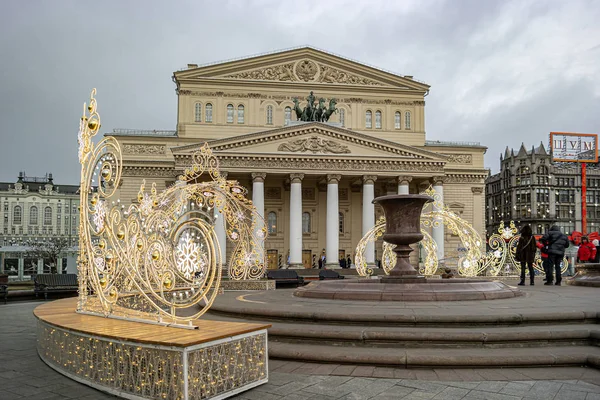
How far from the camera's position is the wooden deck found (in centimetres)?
554

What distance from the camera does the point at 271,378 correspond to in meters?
6.75

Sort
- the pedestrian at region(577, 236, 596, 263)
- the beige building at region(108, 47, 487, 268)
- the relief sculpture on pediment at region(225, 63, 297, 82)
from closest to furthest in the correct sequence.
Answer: the pedestrian at region(577, 236, 596, 263), the beige building at region(108, 47, 487, 268), the relief sculpture on pediment at region(225, 63, 297, 82)

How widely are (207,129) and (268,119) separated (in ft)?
19.6

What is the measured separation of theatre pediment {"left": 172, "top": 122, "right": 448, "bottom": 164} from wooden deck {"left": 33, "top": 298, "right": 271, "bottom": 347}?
33.6m

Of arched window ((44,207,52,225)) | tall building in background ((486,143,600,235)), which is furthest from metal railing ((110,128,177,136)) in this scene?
tall building in background ((486,143,600,235))

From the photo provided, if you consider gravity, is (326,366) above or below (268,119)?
below

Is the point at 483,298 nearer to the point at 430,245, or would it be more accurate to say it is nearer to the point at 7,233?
the point at 430,245

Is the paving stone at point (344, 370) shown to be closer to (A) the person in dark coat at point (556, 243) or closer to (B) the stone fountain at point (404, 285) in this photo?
(B) the stone fountain at point (404, 285)

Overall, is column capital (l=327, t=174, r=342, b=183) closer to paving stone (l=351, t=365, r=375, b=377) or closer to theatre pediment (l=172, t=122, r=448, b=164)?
theatre pediment (l=172, t=122, r=448, b=164)

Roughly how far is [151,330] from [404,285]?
7.05 metres

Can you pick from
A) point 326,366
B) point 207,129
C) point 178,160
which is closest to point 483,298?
point 326,366

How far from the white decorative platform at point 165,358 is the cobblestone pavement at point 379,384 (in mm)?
212

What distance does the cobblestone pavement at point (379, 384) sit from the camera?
5926 millimetres

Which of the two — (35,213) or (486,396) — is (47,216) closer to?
(35,213)
